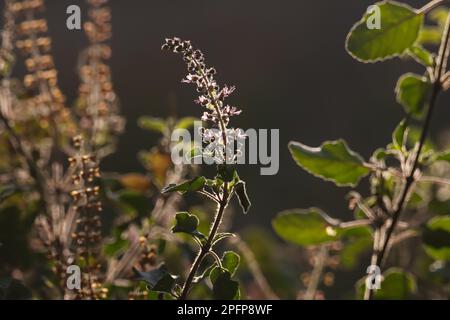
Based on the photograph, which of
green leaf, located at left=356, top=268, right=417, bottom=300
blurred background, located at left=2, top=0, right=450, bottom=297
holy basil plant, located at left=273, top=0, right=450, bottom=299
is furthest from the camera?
blurred background, located at left=2, top=0, right=450, bottom=297

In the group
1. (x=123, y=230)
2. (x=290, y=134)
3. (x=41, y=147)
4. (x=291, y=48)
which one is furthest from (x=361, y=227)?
(x=291, y=48)

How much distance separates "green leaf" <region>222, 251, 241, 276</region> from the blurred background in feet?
10.6

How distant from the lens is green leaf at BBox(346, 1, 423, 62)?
1292mm

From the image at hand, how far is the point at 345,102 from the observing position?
548 centimetres

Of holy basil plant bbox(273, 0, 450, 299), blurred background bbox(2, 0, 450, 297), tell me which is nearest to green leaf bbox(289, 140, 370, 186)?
holy basil plant bbox(273, 0, 450, 299)

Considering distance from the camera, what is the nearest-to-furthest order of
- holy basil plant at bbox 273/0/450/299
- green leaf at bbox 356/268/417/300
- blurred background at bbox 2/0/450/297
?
1. holy basil plant at bbox 273/0/450/299
2. green leaf at bbox 356/268/417/300
3. blurred background at bbox 2/0/450/297

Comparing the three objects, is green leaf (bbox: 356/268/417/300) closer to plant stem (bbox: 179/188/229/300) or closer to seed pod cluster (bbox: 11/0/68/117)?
plant stem (bbox: 179/188/229/300)

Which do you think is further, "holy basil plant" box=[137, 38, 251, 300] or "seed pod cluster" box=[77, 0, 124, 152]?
"seed pod cluster" box=[77, 0, 124, 152]

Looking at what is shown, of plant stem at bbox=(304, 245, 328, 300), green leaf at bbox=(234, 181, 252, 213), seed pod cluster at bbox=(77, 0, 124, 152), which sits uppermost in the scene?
seed pod cluster at bbox=(77, 0, 124, 152)

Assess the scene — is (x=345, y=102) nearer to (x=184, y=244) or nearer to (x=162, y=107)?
(x=162, y=107)

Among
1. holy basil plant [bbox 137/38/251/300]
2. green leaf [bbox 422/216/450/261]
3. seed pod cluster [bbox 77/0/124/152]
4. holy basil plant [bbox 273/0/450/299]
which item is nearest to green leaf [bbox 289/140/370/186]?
holy basil plant [bbox 273/0/450/299]

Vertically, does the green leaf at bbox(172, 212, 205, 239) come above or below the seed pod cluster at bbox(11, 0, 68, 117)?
below

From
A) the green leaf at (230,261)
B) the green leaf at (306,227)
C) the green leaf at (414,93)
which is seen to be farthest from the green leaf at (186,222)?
the green leaf at (414,93)

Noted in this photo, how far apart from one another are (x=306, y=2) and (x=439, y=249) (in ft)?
17.9
